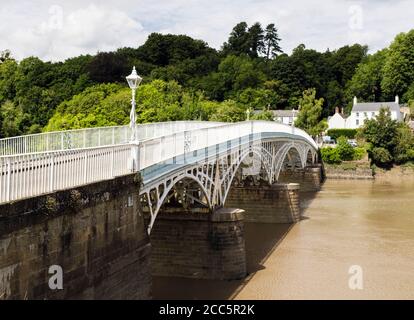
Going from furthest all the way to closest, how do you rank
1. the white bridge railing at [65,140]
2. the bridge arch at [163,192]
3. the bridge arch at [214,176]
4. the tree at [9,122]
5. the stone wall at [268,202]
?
the tree at [9,122]
the stone wall at [268,202]
the white bridge railing at [65,140]
the bridge arch at [214,176]
the bridge arch at [163,192]

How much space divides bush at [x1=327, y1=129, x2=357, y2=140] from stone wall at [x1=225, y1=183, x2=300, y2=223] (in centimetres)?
4582

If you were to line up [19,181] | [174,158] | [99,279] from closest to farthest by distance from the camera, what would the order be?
[19,181]
[99,279]
[174,158]

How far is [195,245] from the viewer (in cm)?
2061

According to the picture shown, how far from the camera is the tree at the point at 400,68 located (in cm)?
9312

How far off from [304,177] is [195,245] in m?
34.5

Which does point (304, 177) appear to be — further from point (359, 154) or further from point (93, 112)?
point (93, 112)

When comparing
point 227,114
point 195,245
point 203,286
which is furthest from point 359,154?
point 203,286

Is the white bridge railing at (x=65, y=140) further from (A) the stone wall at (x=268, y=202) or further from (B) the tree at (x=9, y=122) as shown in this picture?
(B) the tree at (x=9, y=122)

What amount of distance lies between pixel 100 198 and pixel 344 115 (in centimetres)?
8601

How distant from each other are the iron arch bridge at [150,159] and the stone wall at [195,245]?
2.15ft

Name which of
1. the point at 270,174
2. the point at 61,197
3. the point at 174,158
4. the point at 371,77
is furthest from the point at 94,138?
the point at 371,77

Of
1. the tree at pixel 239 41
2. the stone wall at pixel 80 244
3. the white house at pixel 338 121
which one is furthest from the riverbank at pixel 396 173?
the tree at pixel 239 41

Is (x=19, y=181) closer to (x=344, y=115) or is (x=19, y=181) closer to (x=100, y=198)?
(x=100, y=198)
